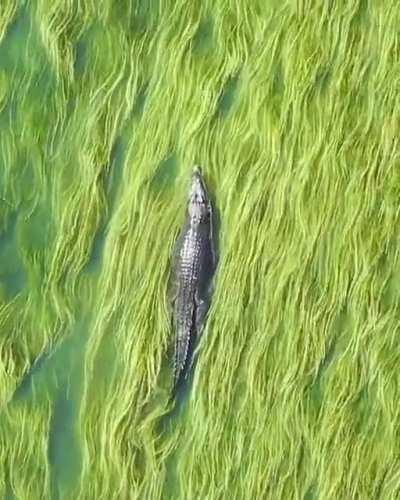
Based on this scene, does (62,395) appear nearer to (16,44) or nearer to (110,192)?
(110,192)

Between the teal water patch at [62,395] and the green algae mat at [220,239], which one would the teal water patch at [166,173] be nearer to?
the green algae mat at [220,239]

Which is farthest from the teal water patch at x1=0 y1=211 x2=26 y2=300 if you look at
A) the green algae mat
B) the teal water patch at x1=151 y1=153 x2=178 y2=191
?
the teal water patch at x1=151 y1=153 x2=178 y2=191

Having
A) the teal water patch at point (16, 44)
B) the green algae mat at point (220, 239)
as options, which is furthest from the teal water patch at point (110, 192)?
the teal water patch at point (16, 44)

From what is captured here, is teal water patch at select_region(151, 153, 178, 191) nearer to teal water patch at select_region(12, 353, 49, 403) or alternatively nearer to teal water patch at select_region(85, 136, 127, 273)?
teal water patch at select_region(85, 136, 127, 273)

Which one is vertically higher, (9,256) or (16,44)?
(16,44)

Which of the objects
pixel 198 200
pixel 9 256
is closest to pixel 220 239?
pixel 198 200

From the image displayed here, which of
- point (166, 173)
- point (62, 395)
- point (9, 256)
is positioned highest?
point (166, 173)
